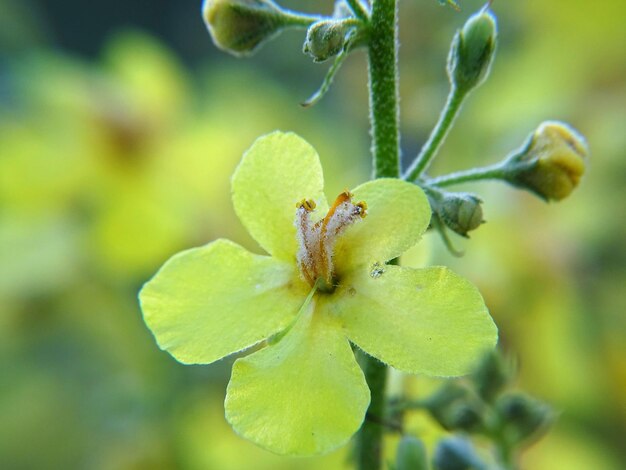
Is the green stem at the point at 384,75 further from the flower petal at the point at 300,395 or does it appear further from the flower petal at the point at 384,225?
the flower petal at the point at 300,395

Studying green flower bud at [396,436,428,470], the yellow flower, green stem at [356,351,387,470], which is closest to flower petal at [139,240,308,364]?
the yellow flower

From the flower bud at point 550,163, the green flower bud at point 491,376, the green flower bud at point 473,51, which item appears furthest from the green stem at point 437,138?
the green flower bud at point 491,376

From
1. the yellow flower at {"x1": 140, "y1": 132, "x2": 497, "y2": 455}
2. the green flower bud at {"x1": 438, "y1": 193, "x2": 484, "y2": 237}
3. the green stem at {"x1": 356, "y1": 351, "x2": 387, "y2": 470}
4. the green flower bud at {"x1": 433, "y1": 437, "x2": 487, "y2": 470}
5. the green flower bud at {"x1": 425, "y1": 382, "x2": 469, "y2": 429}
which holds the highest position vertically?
the green flower bud at {"x1": 438, "y1": 193, "x2": 484, "y2": 237}

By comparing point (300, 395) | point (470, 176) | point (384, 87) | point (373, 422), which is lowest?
point (373, 422)

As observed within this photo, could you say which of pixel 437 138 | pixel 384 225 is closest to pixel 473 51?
pixel 437 138

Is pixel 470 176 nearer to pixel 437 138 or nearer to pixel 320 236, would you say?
pixel 437 138

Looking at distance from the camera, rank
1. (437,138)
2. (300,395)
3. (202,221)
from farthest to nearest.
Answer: (202,221), (437,138), (300,395)

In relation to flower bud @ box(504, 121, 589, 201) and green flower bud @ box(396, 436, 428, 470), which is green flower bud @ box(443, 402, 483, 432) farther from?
flower bud @ box(504, 121, 589, 201)
